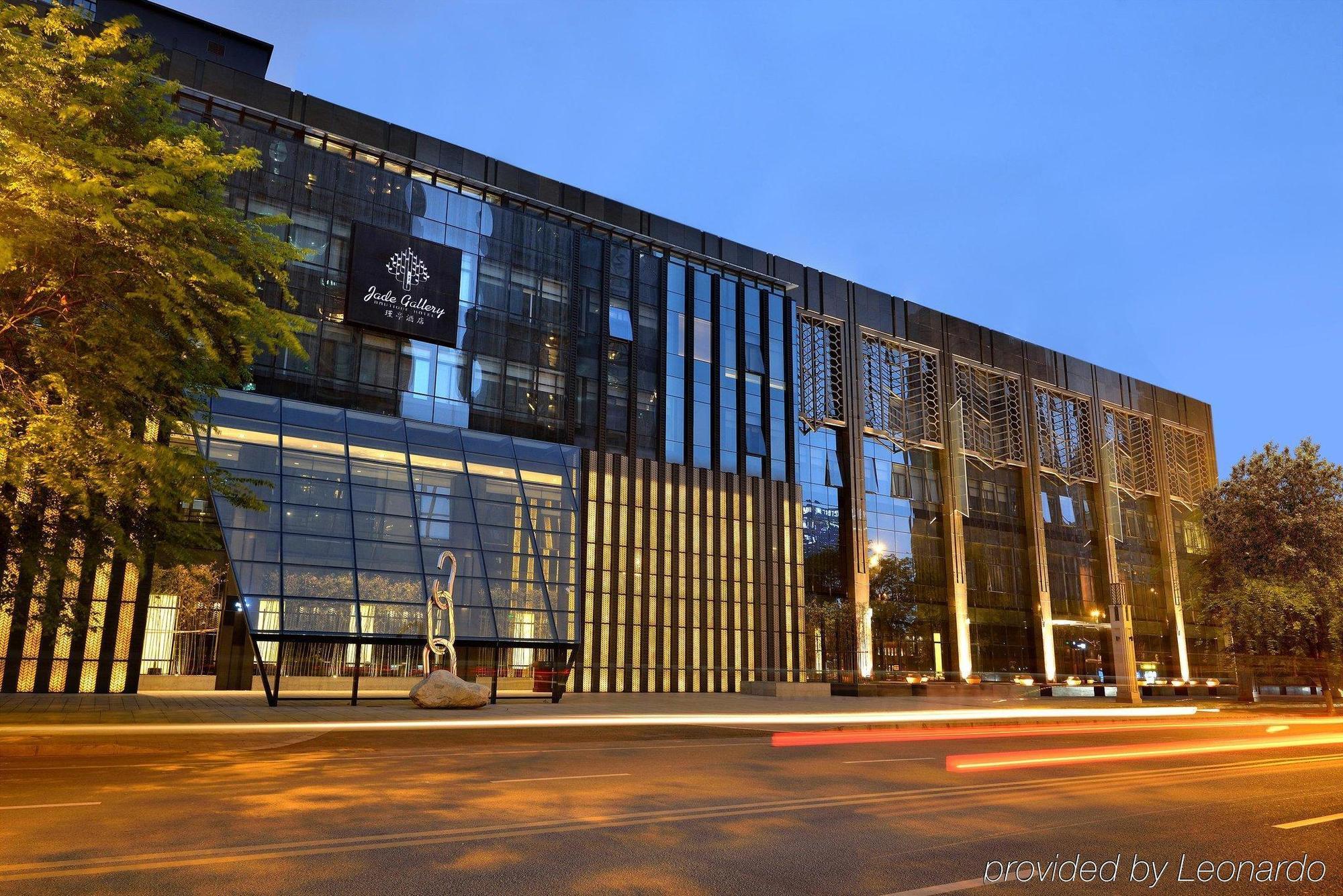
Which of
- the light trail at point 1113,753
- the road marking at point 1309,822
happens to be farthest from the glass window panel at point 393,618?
the road marking at point 1309,822

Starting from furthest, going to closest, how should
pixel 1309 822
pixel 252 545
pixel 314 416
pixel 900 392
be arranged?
1. pixel 900 392
2. pixel 314 416
3. pixel 252 545
4. pixel 1309 822

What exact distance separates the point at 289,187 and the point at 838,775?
35.8 m

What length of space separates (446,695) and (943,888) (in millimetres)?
21204

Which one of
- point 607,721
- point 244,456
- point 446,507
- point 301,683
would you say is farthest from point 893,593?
point 244,456

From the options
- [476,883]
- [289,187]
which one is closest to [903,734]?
[476,883]

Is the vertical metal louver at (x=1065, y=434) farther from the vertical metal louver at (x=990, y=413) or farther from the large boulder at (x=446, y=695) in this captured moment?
the large boulder at (x=446, y=695)

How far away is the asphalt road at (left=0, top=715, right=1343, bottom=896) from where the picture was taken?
265 inches

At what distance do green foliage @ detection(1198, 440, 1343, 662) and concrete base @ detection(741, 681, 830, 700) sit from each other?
18991 mm

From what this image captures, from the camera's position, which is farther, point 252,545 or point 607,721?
point 252,545

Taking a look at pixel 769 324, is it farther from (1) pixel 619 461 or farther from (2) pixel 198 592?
(2) pixel 198 592

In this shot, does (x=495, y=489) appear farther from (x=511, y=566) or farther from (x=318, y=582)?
(x=318, y=582)

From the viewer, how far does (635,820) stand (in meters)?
9.16

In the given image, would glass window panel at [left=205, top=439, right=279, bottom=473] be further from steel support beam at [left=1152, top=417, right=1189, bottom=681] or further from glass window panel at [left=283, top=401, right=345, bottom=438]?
steel support beam at [left=1152, top=417, right=1189, bottom=681]

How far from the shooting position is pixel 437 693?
25594 mm
